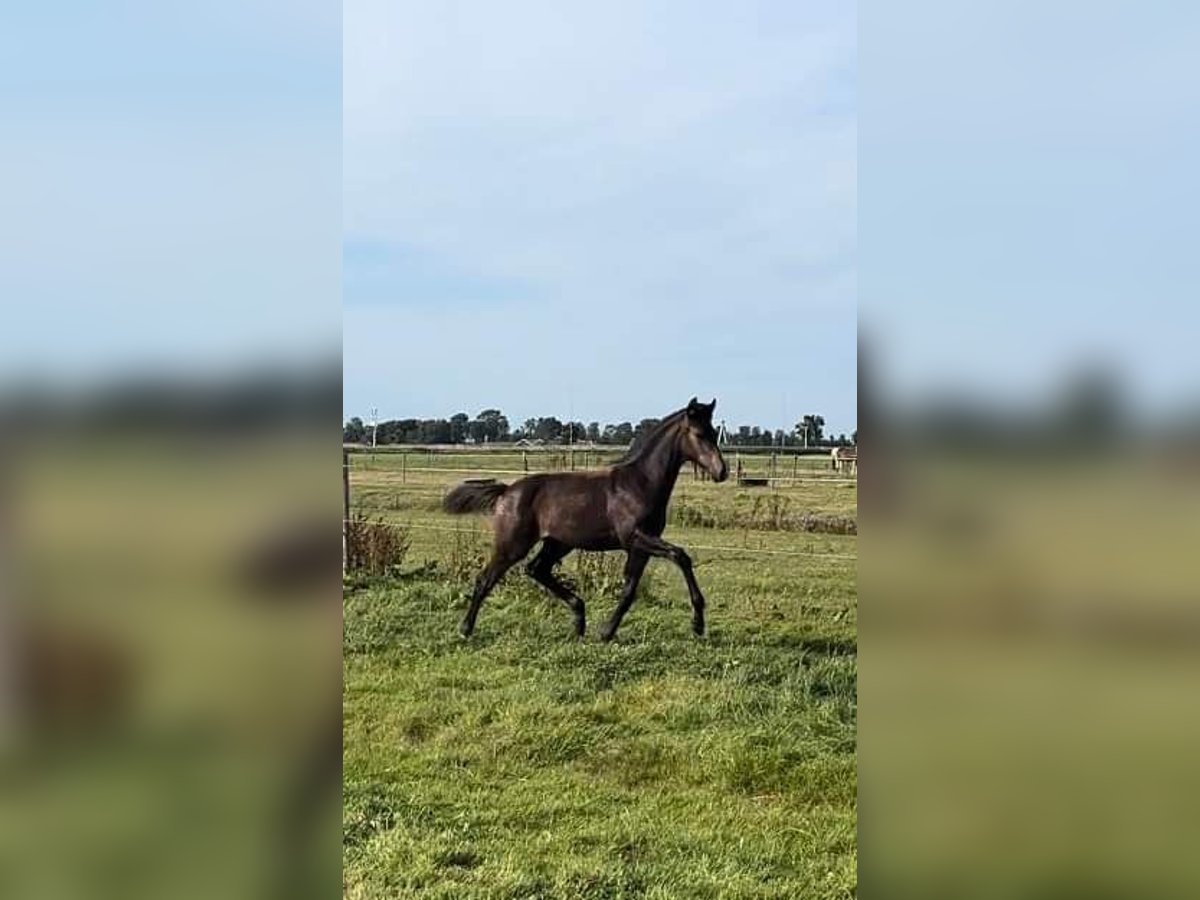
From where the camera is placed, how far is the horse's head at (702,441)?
3.98 m

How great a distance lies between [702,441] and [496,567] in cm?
117

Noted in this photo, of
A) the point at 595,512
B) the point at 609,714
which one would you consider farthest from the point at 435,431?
the point at 609,714

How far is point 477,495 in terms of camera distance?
177 inches

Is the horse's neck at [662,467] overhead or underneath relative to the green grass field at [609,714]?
overhead

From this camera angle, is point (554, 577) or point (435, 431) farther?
point (554, 577)

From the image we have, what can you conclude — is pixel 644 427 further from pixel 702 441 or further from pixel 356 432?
pixel 356 432

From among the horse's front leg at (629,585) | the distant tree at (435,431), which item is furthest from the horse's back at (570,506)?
the distant tree at (435,431)

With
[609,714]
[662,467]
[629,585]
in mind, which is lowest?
[609,714]

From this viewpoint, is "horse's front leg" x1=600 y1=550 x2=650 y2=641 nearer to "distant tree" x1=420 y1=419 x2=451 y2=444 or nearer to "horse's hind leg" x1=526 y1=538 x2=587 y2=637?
"horse's hind leg" x1=526 y1=538 x2=587 y2=637

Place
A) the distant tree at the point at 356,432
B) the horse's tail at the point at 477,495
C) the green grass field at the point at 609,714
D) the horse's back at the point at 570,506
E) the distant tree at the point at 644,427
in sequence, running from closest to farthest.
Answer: the green grass field at the point at 609,714
the distant tree at the point at 356,432
the distant tree at the point at 644,427
the horse's back at the point at 570,506
the horse's tail at the point at 477,495

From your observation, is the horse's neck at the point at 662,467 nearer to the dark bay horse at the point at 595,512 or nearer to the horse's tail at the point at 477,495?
the dark bay horse at the point at 595,512
